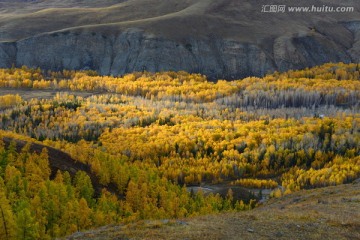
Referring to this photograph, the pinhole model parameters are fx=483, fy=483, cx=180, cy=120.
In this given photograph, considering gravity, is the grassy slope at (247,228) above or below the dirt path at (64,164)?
above

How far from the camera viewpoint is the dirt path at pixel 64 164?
3748 inches

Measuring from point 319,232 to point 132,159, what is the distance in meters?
153

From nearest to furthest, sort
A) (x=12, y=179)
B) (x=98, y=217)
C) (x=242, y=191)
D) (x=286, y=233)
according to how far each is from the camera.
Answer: (x=286, y=233)
(x=98, y=217)
(x=12, y=179)
(x=242, y=191)

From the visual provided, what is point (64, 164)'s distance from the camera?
98312 mm

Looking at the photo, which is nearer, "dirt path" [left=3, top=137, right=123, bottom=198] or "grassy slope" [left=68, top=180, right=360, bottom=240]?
"grassy slope" [left=68, top=180, right=360, bottom=240]

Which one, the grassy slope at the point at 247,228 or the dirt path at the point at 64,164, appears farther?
the dirt path at the point at 64,164

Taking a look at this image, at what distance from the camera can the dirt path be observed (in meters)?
95.2

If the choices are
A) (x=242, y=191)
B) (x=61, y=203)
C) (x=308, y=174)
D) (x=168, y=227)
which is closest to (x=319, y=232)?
(x=168, y=227)

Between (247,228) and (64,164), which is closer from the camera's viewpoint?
(247,228)

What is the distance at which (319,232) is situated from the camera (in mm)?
42500

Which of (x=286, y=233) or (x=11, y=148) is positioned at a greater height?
(x=286, y=233)

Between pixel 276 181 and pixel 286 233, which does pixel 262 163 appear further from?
pixel 286 233

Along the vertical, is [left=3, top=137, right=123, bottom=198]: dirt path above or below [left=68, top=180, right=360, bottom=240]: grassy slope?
below

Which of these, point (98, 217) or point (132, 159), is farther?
point (132, 159)
